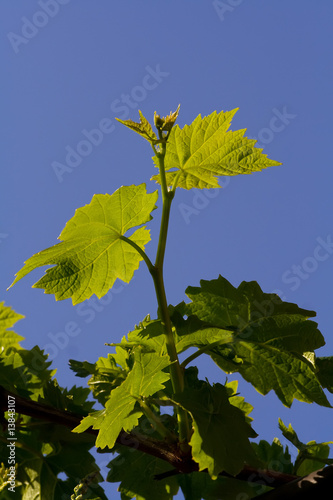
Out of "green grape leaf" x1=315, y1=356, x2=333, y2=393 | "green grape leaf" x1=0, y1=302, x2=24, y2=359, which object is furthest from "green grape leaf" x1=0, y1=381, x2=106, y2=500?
"green grape leaf" x1=315, y1=356, x2=333, y2=393

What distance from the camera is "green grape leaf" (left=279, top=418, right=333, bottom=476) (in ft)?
4.11

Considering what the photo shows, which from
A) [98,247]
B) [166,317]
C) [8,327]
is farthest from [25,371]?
[166,317]

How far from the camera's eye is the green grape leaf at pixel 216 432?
107 cm

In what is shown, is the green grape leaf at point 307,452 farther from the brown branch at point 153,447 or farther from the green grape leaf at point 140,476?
the green grape leaf at point 140,476

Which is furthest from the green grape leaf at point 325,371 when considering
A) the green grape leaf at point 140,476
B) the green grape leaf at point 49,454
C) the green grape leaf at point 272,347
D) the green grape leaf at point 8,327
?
the green grape leaf at point 8,327

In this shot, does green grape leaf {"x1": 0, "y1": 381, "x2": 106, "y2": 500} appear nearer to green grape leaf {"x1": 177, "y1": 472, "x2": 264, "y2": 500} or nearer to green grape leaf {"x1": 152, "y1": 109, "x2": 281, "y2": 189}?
green grape leaf {"x1": 177, "y1": 472, "x2": 264, "y2": 500}

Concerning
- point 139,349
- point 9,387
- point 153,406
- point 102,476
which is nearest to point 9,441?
point 9,387

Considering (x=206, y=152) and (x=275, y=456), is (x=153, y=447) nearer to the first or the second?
(x=275, y=456)

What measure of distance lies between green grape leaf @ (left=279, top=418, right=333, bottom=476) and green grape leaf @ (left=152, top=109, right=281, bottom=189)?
26.8 inches

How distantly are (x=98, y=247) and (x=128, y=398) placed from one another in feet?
1.44

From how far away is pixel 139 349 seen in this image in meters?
1.22

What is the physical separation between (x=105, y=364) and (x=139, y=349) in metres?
0.29

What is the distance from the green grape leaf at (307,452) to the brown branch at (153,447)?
0.44ft

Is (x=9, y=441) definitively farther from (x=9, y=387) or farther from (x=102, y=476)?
(x=102, y=476)
